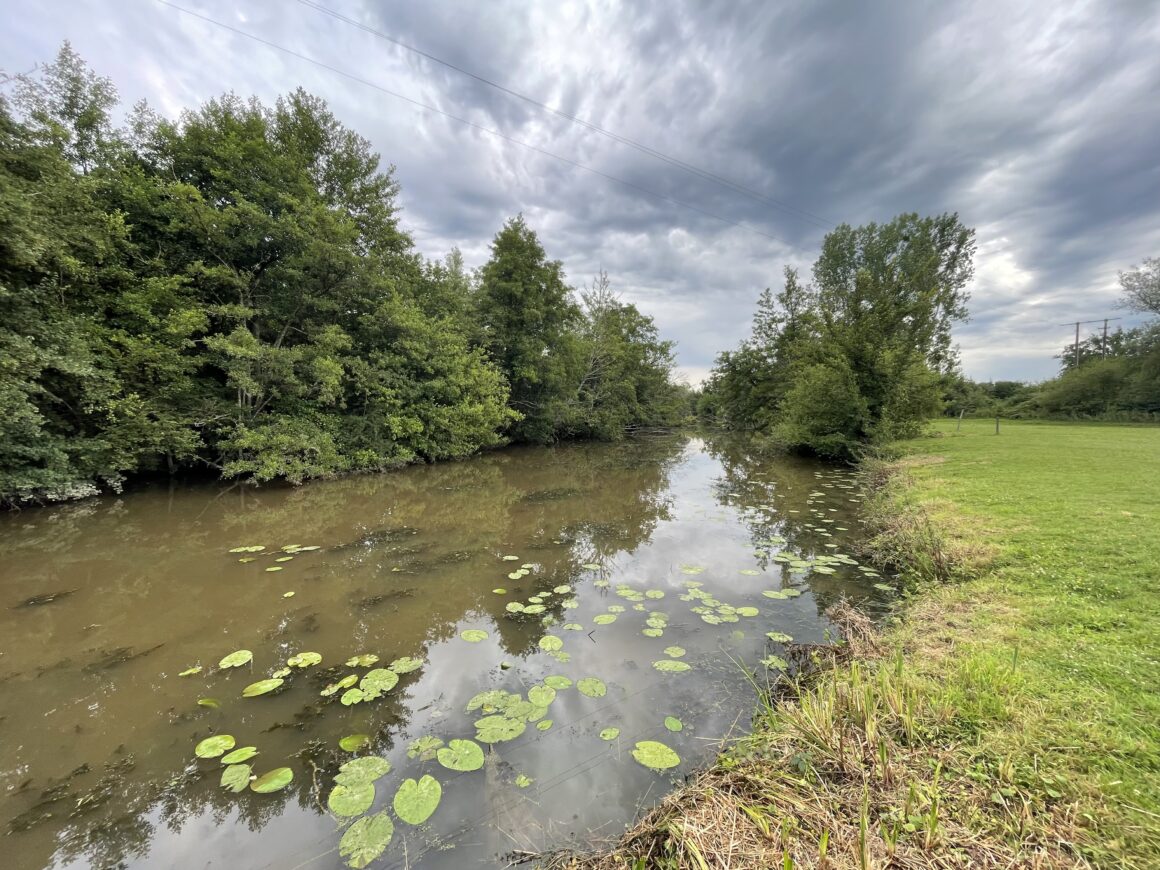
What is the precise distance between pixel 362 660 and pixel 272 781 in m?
1.26

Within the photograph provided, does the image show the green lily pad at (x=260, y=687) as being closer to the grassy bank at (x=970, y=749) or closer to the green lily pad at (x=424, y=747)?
the green lily pad at (x=424, y=747)

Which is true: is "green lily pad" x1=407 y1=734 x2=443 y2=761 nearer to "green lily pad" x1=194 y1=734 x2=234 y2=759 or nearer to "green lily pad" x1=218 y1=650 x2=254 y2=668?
"green lily pad" x1=194 y1=734 x2=234 y2=759

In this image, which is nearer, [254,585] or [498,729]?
[498,729]

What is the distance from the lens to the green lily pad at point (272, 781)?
2.45 m

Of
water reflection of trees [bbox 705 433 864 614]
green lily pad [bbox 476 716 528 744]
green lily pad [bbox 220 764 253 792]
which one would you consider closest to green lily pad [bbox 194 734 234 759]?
green lily pad [bbox 220 764 253 792]

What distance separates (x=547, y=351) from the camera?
66.0ft

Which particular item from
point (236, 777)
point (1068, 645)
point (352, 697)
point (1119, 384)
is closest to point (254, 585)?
point (352, 697)

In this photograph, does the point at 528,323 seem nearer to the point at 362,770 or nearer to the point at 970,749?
the point at 362,770

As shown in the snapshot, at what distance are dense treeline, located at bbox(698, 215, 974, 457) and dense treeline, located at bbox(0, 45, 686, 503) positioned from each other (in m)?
12.1

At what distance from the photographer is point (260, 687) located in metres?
3.32

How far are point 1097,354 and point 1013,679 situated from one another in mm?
49556

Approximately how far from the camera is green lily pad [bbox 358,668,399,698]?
330 cm

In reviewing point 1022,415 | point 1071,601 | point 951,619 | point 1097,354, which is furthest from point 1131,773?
point 1097,354

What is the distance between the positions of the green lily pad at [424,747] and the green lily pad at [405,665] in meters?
0.86
